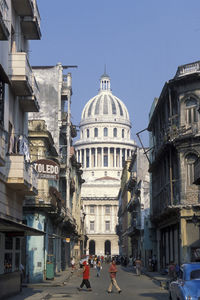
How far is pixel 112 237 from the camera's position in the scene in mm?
163500

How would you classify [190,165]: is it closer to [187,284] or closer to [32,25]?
[32,25]

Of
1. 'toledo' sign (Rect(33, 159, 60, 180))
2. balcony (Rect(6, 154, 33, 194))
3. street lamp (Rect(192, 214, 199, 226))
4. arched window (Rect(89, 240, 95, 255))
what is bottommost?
arched window (Rect(89, 240, 95, 255))

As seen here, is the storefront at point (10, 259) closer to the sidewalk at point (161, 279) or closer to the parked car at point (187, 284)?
the parked car at point (187, 284)

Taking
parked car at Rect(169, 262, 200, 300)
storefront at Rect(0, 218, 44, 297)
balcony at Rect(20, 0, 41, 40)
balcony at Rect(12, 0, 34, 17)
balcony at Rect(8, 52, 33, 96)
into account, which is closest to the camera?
parked car at Rect(169, 262, 200, 300)

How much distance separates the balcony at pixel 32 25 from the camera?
24.0 meters

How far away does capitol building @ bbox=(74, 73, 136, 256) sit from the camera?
16362cm

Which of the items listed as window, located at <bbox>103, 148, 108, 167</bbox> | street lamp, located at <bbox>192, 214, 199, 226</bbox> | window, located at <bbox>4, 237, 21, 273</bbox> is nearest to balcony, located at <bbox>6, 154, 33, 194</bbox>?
window, located at <bbox>4, 237, 21, 273</bbox>

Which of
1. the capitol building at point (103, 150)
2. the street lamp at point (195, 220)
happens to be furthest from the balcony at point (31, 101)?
the capitol building at point (103, 150)

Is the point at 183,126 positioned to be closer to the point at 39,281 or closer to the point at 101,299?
the point at 39,281

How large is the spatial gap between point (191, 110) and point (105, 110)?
490 ft

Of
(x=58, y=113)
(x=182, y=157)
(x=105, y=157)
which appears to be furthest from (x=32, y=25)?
(x=105, y=157)

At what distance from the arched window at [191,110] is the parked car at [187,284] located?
73.3 ft

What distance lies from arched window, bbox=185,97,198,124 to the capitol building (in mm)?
124579

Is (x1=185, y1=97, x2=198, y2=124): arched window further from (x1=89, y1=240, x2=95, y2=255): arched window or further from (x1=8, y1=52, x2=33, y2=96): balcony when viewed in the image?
(x1=89, y1=240, x2=95, y2=255): arched window
